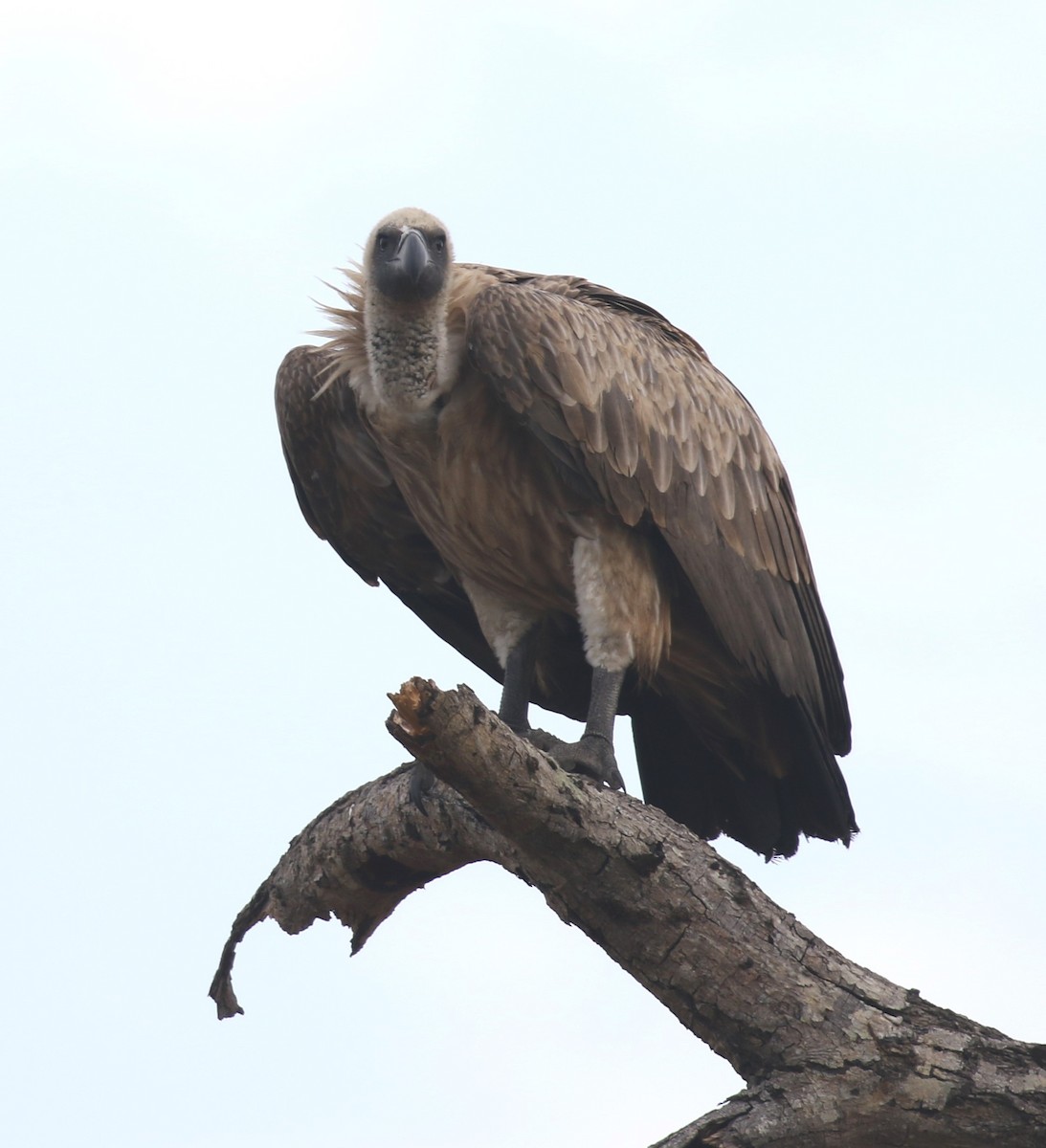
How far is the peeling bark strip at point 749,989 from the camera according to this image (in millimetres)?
4977

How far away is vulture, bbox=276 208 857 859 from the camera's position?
6.68 meters

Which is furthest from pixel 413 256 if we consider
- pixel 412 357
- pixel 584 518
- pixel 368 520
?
pixel 368 520

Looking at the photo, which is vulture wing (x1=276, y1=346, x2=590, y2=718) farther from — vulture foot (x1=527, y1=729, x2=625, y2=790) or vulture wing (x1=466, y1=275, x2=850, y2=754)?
vulture foot (x1=527, y1=729, x2=625, y2=790)

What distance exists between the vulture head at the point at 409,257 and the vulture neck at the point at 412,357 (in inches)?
2.0

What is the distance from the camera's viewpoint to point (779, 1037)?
5.20 m

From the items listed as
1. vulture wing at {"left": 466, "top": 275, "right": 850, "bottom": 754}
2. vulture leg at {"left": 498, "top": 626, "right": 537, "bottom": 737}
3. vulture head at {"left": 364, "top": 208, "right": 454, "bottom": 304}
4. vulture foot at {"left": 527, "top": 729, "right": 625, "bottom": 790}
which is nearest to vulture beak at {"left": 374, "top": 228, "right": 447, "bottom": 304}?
vulture head at {"left": 364, "top": 208, "right": 454, "bottom": 304}

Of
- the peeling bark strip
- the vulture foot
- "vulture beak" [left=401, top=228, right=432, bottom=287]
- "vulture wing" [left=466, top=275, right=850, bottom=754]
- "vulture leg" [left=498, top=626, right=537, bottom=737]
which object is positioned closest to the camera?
the peeling bark strip

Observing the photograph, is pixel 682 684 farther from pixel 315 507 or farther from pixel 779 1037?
pixel 779 1037

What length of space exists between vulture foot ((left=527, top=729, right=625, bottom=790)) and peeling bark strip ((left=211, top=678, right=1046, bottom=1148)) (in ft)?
2.35

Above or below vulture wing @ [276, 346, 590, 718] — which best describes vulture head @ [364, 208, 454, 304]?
above

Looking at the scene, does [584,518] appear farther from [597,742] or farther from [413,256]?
[413,256]

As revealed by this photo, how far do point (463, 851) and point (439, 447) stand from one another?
62.3 inches

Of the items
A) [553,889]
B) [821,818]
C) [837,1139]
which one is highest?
[821,818]

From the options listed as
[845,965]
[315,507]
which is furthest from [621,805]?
[315,507]
